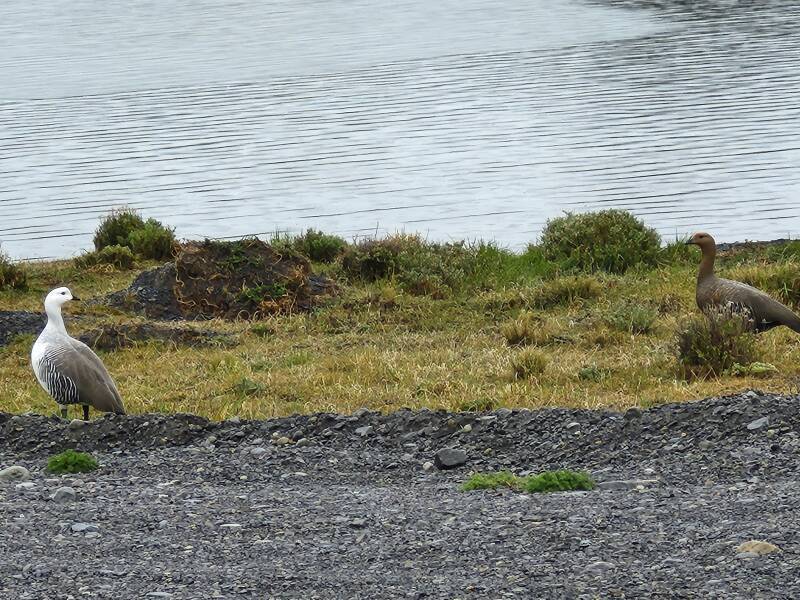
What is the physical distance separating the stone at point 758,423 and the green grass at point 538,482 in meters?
1.64

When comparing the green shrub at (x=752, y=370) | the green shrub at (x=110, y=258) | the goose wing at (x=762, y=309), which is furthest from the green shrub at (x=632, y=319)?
the green shrub at (x=110, y=258)

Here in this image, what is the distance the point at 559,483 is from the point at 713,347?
4870 mm

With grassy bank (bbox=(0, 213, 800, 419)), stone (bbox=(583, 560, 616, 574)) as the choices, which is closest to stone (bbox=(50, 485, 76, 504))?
grassy bank (bbox=(0, 213, 800, 419))

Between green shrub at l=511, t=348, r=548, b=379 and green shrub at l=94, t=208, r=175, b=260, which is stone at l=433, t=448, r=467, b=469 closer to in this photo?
green shrub at l=511, t=348, r=548, b=379

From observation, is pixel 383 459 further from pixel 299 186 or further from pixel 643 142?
pixel 643 142

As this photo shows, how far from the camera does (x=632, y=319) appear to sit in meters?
15.9

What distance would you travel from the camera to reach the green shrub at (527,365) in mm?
13734

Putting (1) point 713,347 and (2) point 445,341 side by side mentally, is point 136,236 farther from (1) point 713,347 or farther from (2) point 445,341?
(1) point 713,347

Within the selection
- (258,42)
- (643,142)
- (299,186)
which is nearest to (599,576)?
(299,186)

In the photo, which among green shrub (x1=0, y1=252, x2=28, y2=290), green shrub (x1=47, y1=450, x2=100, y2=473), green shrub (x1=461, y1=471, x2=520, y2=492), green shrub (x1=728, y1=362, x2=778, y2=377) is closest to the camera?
green shrub (x1=461, y1=471, x2=520, y2=492)

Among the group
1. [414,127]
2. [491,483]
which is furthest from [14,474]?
[414,127]

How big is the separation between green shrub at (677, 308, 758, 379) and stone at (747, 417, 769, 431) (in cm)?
296

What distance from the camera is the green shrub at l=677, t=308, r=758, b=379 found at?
1349cm

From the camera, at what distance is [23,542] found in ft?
26.1
